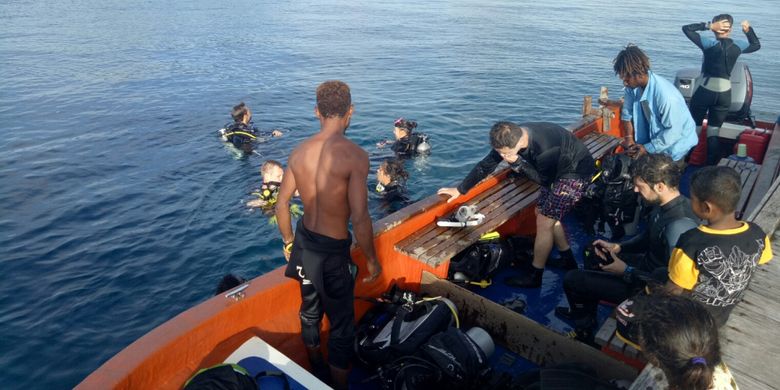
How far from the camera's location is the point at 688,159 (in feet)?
28.5

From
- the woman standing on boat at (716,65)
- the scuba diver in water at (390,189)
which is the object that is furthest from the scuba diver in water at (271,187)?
the woman standing on boat at (716,65)

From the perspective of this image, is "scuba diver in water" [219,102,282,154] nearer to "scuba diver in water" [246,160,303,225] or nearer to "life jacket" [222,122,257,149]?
"life jacket" [222,122,257,149]

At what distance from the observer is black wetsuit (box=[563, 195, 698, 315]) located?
369 cm

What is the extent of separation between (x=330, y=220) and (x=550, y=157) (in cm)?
262

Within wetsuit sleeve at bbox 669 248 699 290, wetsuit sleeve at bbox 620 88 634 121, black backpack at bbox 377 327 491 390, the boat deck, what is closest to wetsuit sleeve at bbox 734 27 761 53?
wetsuit sleeve at bbox 620 88 634 121

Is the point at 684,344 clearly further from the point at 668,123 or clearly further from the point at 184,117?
the point at 184,117

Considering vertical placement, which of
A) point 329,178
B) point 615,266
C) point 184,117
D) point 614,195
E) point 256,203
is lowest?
point 256,203

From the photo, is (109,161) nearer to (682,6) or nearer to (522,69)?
(522,69)

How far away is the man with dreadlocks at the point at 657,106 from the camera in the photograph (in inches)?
201

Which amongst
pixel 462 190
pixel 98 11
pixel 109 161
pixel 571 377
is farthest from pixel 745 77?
pixel 98 11

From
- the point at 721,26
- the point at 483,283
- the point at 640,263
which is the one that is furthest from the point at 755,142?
the point at 483,283

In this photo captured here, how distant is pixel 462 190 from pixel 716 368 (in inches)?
132

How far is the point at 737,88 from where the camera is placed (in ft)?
29.7

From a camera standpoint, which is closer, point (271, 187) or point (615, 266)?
point (615, 266)
